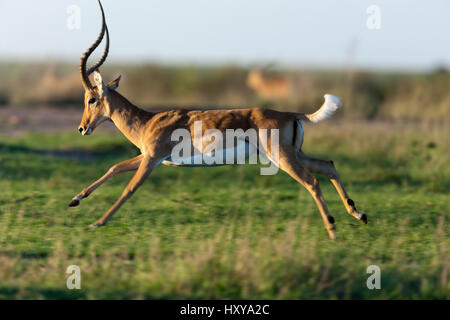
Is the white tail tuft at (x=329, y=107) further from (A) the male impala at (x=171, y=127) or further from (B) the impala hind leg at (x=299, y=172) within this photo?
(B) the impala hind leg at (x=299, y=172)

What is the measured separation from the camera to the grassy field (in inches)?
198

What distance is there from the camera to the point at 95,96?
697cm

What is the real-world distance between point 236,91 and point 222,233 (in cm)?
1981

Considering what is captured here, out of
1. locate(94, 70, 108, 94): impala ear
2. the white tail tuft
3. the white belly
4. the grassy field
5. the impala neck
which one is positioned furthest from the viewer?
the impala neck

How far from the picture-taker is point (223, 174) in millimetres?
11039

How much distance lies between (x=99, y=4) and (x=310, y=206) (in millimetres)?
3693

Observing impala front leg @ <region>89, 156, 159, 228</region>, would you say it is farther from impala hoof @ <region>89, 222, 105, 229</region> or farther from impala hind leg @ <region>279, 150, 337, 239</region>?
impala hind leg @ <region>279, 150, 337, 239</region>

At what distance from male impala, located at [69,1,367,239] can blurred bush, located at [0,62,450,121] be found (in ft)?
43.9

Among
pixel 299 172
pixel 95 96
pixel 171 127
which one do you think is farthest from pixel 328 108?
pixel 95 96

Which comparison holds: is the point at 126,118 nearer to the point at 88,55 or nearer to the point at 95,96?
the point at 95,96

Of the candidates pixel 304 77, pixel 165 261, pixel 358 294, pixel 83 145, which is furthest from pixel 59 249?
pixel 304 77

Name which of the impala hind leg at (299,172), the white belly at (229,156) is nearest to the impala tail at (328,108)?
the impala hind leg at (299,172)

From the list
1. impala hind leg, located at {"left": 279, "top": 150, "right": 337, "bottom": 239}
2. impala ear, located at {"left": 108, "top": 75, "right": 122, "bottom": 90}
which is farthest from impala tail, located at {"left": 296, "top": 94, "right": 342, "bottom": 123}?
impala ear, located at {"left": 108, "top": 75, "right": 122, "bottom": 90}
